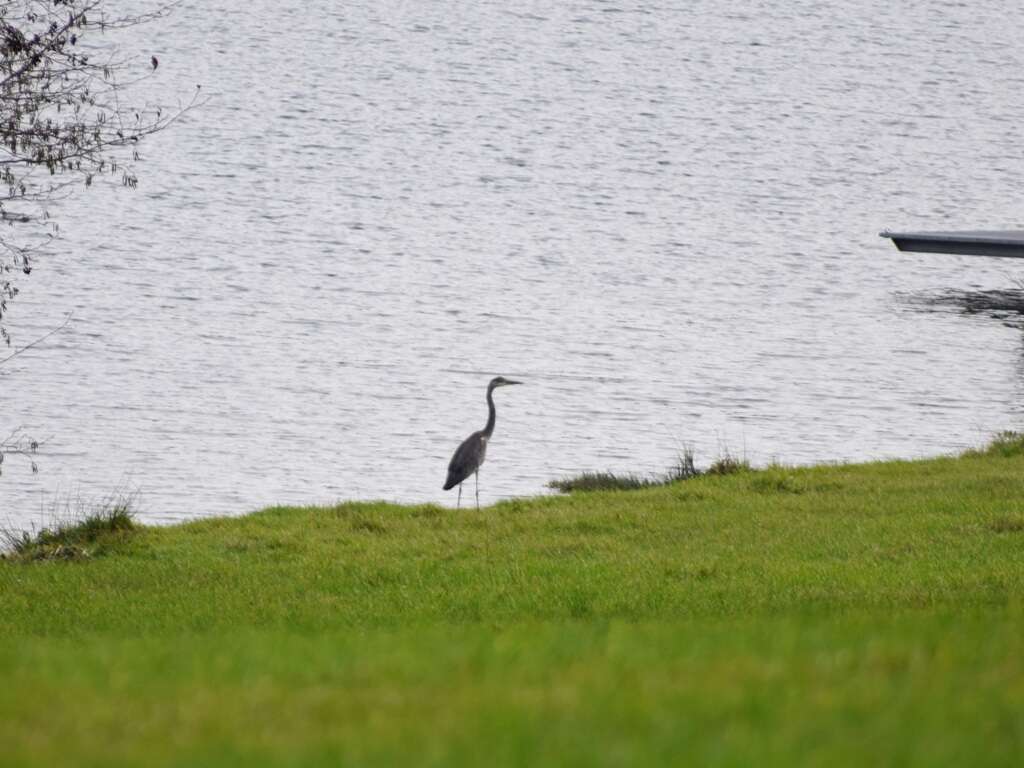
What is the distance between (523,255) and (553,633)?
47137 mm

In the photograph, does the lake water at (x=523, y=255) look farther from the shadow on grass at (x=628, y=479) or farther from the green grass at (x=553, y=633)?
the green grass at (x=553, y=633)

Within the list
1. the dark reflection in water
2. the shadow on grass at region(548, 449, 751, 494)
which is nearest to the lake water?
the dark reflection in water

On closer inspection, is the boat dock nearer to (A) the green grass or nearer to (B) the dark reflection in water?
(B) the dark reflection in water

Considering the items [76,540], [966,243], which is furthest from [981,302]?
[76,540]

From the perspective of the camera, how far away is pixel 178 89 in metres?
76.0

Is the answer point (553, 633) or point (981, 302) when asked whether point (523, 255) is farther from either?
point (553, 633)

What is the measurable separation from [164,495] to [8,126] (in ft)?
32.2

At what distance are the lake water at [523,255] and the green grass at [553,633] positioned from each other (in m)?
7.17

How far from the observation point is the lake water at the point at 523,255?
3122cm

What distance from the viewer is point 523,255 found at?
188 ft

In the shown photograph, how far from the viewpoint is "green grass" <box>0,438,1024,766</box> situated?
723 centimetres

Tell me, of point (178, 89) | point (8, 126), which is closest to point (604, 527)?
point (8, 126)

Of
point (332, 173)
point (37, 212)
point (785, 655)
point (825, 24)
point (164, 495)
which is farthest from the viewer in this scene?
point (825, 24)

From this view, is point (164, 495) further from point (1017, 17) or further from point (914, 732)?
point (1017, 17)
